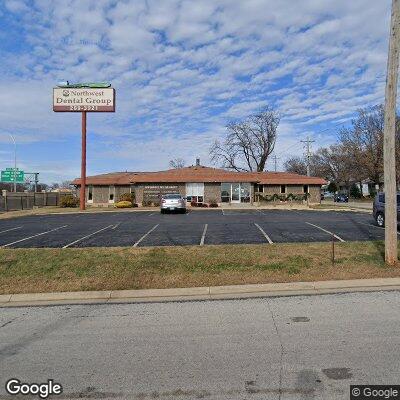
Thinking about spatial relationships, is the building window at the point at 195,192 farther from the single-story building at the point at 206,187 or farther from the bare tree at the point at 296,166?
the bare tree at the point at 296,166

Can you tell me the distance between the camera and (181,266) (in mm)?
8805

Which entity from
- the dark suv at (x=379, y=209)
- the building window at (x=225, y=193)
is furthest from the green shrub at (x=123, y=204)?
the dark suv at (x=379, y=209)

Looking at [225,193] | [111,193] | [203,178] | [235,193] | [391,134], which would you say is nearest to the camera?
[391,134]

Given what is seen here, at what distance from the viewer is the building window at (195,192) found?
38.8 meters

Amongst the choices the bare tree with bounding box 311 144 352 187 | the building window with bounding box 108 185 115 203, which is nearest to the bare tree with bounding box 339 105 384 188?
the bare tree with bounding box 311 144 352 187

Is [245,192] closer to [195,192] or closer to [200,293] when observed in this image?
[195,192]

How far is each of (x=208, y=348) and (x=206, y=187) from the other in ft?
113

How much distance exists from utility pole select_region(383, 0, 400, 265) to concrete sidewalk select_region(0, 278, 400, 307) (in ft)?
4.08

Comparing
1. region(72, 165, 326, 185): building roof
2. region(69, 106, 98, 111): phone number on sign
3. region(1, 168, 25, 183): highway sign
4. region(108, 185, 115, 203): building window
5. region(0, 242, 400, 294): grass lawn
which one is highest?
region(69, 106, 98, 111): phone number on sign

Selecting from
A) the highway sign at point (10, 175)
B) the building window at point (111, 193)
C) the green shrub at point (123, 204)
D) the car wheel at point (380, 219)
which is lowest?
the car wheel at point (380, 219)

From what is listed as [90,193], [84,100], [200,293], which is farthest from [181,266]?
[90,193]

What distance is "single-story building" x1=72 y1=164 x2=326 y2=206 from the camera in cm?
3866

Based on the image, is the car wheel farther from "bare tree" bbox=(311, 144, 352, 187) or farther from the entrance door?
"bare tree" bbox=(311, 144, 352, 187)

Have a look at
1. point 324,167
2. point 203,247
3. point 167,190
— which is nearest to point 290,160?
point 324,167
